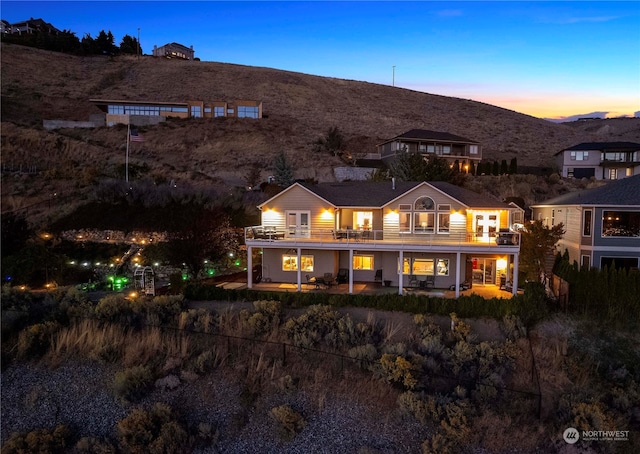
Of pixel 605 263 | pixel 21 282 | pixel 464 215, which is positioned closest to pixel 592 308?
pixel 605 263

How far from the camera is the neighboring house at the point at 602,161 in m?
47.7

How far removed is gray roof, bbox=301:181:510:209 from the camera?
2280 cm

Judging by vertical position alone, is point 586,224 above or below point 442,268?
above

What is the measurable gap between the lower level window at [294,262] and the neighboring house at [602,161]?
129 feet

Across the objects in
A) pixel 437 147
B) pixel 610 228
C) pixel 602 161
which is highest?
pixel 437 147

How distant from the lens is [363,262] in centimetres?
2369

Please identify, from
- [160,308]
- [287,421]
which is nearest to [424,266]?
[287,421]

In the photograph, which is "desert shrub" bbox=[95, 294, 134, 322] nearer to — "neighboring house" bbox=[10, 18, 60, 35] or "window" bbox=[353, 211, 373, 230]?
"window" bbox=[353, 211, 373, 230]

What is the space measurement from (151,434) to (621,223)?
2183 cm

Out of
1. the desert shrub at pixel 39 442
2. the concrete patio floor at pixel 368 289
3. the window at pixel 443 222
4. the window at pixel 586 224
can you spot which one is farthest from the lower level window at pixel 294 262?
the window at pixel 586 224

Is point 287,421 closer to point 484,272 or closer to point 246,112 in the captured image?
point 484,272

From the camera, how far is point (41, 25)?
109562 millimetres

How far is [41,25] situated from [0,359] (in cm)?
12317

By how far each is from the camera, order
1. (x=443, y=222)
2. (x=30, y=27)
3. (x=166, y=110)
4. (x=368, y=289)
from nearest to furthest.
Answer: (x=368, y=289), (x=443, y=222), (x=166, y=110), (x=30, y=27)
